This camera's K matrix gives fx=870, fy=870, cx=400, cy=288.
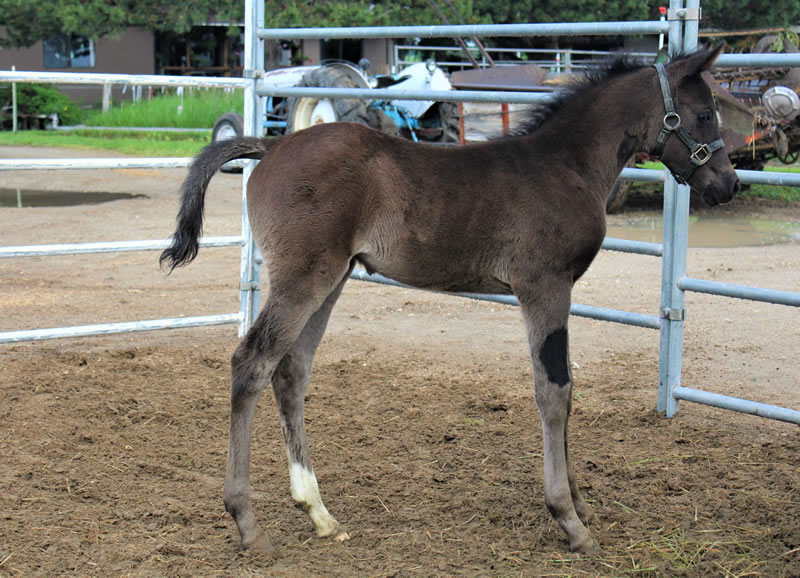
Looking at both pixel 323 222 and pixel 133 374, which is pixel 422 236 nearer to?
pixel 323 222

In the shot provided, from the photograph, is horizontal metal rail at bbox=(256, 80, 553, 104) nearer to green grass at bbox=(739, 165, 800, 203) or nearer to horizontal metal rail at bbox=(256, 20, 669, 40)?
horizontal metal rail at bbox=(256, 20, 669, 40)

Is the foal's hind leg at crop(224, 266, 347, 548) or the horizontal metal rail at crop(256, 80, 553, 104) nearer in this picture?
the foal's hind leg at crop(224, 266, 347, 548)

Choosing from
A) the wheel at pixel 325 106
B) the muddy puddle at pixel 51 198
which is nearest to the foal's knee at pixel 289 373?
the muddy puddle at pixel 51 198

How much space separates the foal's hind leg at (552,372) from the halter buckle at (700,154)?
692 millimetres

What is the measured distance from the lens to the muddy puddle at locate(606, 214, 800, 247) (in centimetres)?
938

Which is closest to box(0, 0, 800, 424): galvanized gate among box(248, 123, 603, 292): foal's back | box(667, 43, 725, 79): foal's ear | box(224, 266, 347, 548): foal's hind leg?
box(667, 43, 725, 79): foal's ear

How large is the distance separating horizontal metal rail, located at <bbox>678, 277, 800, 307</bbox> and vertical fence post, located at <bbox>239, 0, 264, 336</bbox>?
264 cm

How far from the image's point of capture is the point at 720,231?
10109 millimetres

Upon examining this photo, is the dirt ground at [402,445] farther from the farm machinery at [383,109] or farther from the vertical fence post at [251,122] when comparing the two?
the farm machinery at [383,109]

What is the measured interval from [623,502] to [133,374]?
3014mm

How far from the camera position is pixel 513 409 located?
188 inches

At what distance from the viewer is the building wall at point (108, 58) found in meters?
29.0

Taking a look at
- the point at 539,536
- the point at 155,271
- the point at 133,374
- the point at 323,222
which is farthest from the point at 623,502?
the point at 155,271

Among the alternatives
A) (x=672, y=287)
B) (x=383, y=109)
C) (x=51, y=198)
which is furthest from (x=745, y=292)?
(x=51, y=198)
